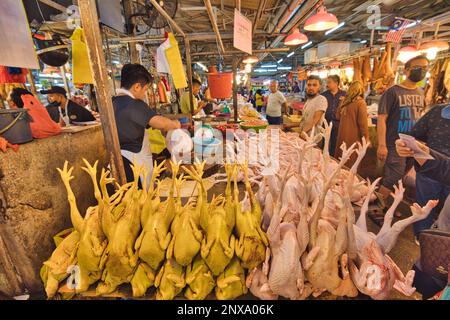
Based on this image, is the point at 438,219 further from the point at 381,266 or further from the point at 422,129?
the point at 381,266

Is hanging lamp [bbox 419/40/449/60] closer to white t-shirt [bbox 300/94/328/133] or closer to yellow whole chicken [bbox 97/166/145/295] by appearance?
white t-shirt [bbox 300/94/328/133]

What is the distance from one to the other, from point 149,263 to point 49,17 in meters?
3.66

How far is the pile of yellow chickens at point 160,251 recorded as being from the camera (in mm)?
1060

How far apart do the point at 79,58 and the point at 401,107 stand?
4104mm

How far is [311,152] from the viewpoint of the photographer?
2160 millimetres

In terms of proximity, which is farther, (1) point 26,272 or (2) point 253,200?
(1) point 26,272

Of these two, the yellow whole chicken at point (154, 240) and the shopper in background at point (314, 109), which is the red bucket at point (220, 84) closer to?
the shopper in background at point (314, 109)

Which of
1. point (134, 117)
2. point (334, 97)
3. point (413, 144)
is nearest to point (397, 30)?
point (334, 97)

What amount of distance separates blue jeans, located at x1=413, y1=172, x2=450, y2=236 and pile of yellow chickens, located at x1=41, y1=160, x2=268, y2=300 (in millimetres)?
2501

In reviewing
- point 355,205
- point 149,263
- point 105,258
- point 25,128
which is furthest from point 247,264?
point 25,128

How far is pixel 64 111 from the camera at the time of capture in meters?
3.91

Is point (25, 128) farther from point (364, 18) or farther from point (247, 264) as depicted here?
point (364, 18)

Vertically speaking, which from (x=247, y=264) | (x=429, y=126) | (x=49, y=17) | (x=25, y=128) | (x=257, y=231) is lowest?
(x=247, y=264)
